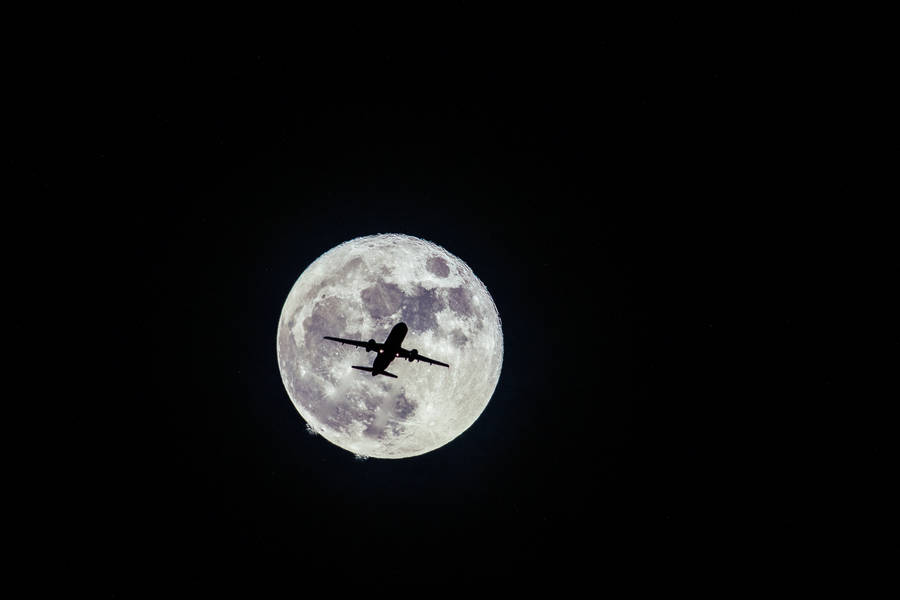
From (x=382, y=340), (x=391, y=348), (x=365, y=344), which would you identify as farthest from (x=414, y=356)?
(x=365, y=344)

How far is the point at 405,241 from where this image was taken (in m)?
16.5

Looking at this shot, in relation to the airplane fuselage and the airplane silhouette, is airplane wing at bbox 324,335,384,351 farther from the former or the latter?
the airplane fuselage

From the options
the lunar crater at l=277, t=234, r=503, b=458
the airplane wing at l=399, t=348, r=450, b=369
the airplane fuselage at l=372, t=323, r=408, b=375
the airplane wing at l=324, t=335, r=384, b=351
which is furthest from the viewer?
the lunar crater at l=277, t=234, r=503, b=458

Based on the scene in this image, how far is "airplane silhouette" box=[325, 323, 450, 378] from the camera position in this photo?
13.0 meters

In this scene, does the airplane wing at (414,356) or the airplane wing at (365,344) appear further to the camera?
the airplane wing at (414,356)

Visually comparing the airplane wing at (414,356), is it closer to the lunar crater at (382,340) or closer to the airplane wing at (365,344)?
the lunar crater at (382,340)

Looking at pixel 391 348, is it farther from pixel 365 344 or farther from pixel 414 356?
pixel 414 356

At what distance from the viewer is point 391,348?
42.9 ft

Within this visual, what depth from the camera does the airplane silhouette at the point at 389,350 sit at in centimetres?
1298

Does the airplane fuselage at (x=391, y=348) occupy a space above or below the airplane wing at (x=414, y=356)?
below

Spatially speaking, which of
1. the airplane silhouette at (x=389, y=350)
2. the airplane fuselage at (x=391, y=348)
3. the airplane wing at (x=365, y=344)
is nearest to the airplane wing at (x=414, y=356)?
the airplane silhouette at (x=389, y=350)

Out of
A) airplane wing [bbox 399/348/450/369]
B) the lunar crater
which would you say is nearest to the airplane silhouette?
airplane wing [bbox 399/348/450/369]

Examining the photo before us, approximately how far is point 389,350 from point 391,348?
0.08 metres

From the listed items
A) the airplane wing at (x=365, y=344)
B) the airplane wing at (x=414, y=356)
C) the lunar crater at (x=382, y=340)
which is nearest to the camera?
A: the airplane wing at (x=365, y=344)
